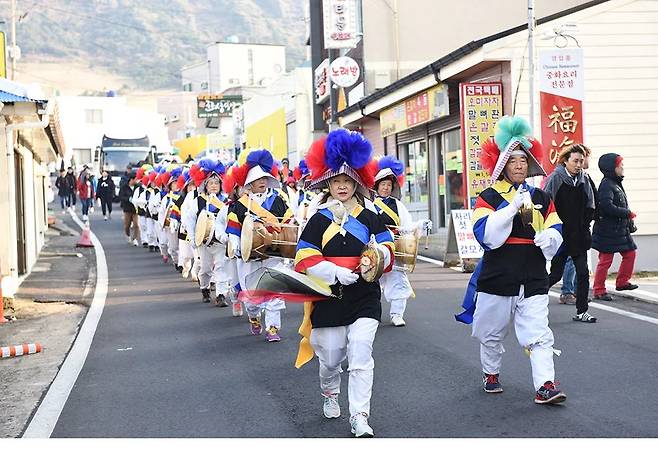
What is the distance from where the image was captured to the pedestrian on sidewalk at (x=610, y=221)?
1177cm

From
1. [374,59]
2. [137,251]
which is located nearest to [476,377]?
[137,251]

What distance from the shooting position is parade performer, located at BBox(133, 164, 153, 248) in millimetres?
24403

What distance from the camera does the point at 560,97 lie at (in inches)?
639

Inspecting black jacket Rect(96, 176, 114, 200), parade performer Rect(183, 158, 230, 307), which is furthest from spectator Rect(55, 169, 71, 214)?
parade performer Rect(183, 158, 230, 307)

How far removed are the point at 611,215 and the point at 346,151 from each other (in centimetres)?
653

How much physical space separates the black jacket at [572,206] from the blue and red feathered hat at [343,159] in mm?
4533

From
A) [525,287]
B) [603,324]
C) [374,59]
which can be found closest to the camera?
[525,287]

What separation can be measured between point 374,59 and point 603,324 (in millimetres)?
24006

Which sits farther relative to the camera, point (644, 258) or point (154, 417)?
point (644, 258)

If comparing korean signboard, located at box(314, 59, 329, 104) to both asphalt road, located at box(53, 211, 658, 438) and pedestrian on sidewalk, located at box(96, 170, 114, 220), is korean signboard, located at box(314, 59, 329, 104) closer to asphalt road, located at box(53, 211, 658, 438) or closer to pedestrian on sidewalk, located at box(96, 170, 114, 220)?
pedestrian on sidewalk, located at box(96, 170, 114, 220)

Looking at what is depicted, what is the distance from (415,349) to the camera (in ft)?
30.0

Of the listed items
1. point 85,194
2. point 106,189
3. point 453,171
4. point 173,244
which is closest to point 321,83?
point 106,189

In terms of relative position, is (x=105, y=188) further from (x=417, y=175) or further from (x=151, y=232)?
(x=417, y=175)

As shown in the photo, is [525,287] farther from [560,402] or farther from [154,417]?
[154,417]
